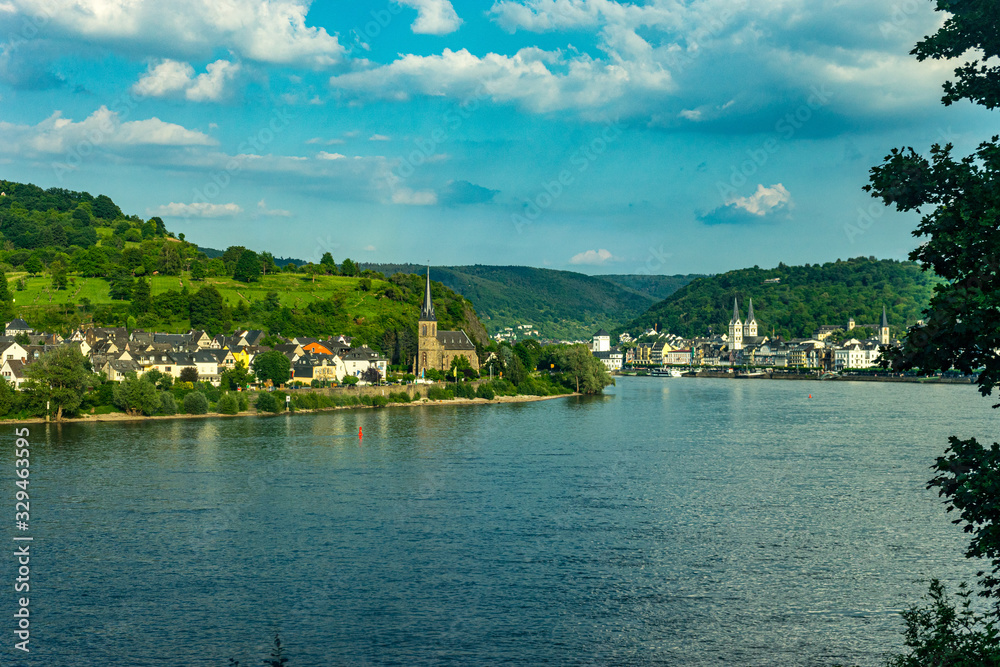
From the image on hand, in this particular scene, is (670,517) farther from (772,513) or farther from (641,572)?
(641,572)

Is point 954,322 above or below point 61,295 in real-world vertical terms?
below

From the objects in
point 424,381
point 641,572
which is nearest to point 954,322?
point 641,572

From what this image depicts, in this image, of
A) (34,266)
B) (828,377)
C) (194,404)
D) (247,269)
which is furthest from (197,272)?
(828,377)

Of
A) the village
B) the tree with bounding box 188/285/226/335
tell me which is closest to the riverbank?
the village

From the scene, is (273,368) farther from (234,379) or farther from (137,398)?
(137,398)

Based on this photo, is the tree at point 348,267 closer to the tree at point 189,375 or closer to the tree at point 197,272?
the tree at point 197,272

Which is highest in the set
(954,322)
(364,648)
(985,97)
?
(985,97)
